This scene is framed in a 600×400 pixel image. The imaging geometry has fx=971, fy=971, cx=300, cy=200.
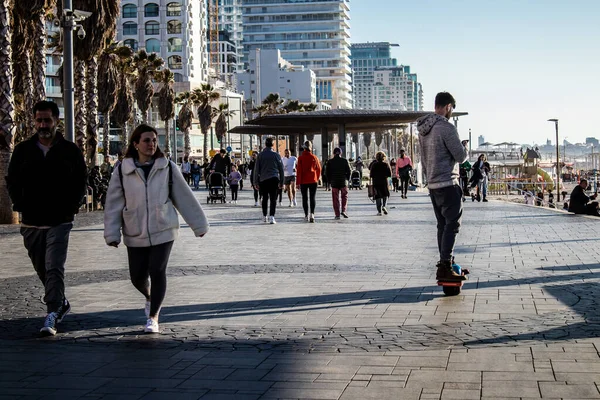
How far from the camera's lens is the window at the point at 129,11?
12444 cm

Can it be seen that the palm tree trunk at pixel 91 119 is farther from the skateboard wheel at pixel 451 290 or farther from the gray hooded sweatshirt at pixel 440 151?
the skateboard wheel at pixel 451 290

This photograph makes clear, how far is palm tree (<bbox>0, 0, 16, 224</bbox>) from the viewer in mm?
21469

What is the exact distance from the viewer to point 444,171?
29.2 feet

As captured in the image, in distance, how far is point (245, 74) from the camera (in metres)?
175

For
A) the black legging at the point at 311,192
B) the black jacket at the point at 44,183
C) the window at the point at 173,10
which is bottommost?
the black legging at the point at 311,192

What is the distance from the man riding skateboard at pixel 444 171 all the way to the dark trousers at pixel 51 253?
335cm

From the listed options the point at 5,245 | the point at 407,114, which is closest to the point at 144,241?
the point at 5,245

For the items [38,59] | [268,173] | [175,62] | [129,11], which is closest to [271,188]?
[268,173]

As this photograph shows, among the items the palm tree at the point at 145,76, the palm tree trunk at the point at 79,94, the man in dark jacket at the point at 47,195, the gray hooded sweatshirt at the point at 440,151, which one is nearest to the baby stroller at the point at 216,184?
the palm tree trunk at the point at 79,94

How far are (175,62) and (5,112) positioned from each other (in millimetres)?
104148

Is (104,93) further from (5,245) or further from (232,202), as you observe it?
(5,245)

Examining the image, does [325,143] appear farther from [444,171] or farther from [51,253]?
[51,253]

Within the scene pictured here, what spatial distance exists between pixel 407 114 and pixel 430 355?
33792 millimetres

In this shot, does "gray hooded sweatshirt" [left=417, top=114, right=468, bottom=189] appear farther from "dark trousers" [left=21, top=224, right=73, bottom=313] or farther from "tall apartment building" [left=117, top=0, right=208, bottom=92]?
"tall apartment building" [left=117, top=0, right=208, bottom=92]
